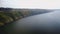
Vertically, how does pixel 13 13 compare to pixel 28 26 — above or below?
above

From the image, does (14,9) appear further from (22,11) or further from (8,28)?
(8,28)

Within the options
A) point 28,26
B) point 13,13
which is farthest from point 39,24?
point 13,13

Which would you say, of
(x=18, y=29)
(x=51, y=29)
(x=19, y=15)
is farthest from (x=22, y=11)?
(x=51, y=29)

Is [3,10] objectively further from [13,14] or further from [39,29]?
[39,29]

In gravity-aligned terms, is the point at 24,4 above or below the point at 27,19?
above

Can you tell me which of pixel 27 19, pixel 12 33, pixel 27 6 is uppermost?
pixel 27 6

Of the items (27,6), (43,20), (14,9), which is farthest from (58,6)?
(14,9)

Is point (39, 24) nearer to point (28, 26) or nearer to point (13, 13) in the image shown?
point (28, 26)
